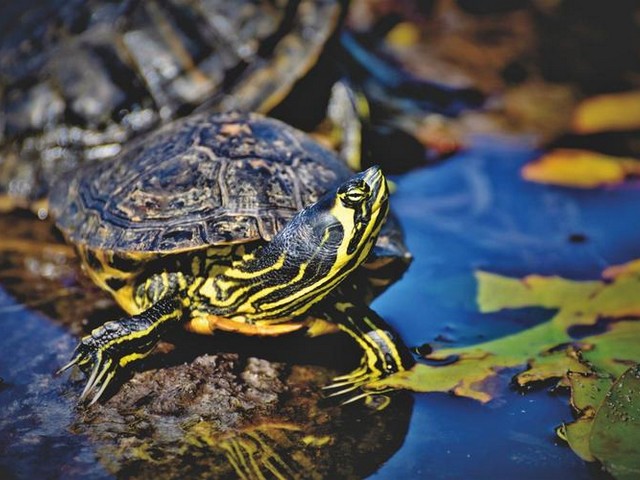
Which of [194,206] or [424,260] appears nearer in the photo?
[194,206]

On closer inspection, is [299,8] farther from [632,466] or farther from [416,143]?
[632,466]

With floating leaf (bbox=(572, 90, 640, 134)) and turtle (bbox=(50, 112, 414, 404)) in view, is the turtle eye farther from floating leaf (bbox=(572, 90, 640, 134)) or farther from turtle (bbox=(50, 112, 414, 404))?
floating leaf (bbox=(572, 90, 640, 134))

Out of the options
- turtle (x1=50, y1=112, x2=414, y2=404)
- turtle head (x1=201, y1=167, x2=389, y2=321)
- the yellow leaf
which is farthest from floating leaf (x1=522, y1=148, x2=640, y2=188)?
turtle head (x1=201, y1=167, x2=389, y2=321)

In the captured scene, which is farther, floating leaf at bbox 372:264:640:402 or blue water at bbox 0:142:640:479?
floating leaf at bbox 372:264:640:402

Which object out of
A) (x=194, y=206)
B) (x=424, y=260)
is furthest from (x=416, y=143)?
(x=194, y=206)

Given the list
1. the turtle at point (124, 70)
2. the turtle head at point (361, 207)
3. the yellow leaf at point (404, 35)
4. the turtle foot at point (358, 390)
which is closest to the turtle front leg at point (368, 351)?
the turtle foot at point (358, 390)

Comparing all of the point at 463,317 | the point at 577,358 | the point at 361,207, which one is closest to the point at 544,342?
the point at 577,358

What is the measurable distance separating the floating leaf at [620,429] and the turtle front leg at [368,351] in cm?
73

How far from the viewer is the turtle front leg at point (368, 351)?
2459 mm

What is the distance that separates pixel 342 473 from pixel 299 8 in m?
3.53

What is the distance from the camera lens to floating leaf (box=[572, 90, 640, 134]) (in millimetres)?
4902

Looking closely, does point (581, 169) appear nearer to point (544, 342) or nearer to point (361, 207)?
point (544, 342)

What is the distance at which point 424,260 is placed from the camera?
11.4 feet

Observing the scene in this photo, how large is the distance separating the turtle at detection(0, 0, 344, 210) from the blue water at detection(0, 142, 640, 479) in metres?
1.13
